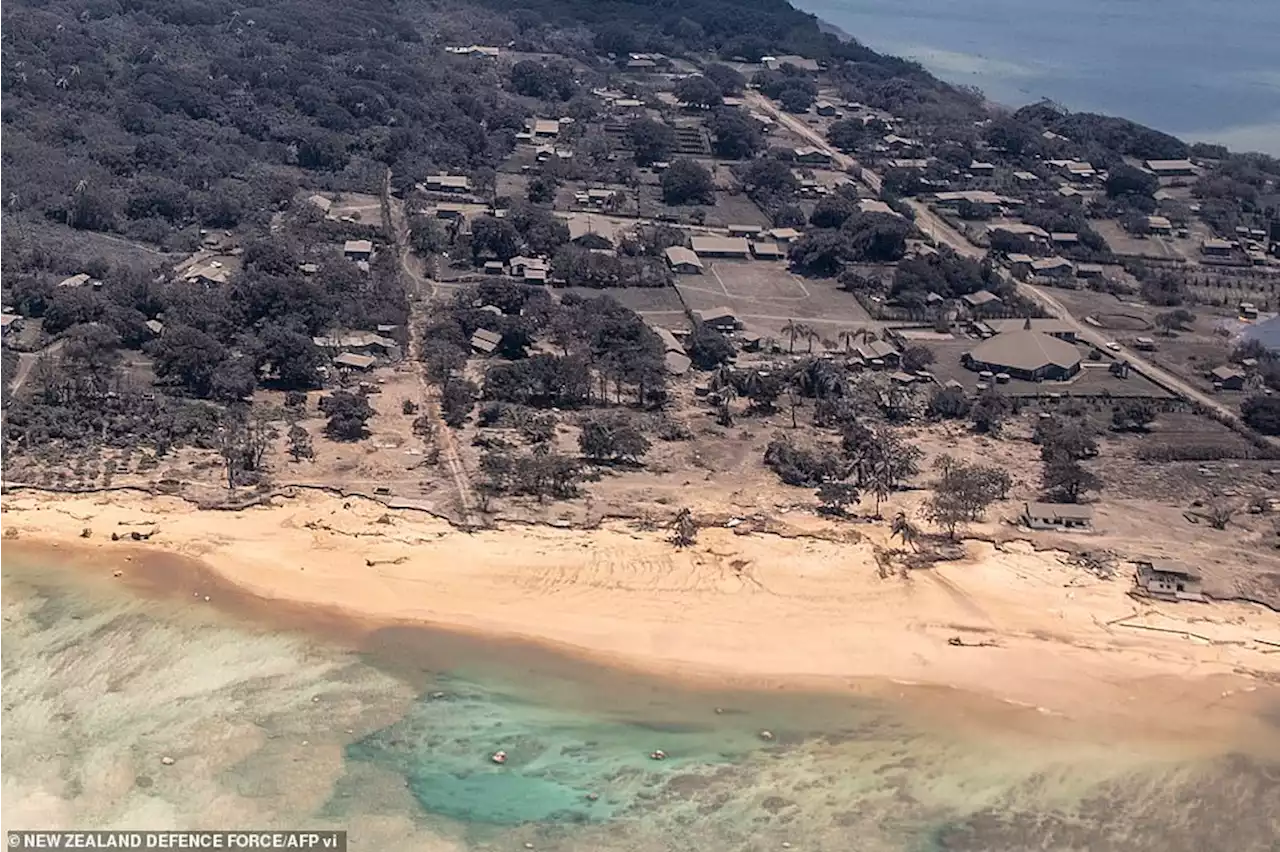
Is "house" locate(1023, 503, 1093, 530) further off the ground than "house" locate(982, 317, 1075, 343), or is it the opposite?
"house" locate(982, 317, 1075, 343)

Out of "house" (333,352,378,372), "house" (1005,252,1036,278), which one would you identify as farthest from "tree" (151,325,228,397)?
"house" (1005,252,1036,278)

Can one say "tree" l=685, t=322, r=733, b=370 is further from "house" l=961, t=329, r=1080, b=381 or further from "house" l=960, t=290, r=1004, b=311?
"house" l=960, t=290, r=1004, b=311

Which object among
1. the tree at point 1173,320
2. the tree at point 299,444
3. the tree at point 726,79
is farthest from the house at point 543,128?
the tree at point 299,444

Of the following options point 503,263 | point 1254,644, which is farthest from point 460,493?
point 503,263

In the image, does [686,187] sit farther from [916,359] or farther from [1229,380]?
[1229,380]

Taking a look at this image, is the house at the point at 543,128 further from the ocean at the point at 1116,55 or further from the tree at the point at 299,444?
the ocean at the point at 1116,55

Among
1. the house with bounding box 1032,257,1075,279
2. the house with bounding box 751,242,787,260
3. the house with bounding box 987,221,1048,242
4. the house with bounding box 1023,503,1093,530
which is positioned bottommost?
the house with bounding box 1023,503,1093,530

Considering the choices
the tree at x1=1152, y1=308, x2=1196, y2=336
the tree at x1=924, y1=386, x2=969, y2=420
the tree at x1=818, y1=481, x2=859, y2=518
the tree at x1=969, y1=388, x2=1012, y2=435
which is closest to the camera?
the tree at x1=818, y1=481, x2=859, y2=518
